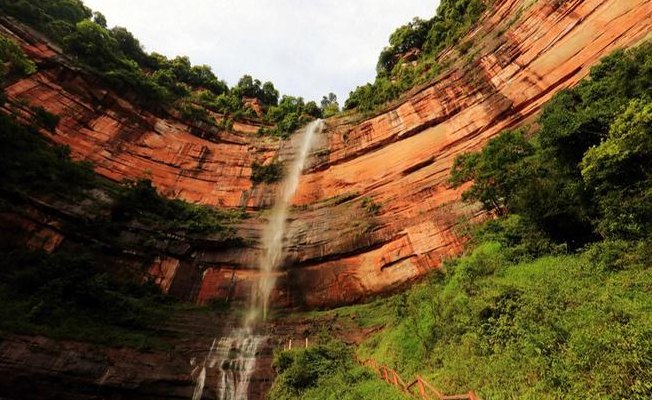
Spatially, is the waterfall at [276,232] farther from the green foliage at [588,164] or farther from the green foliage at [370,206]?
the green foliage at [588,164]

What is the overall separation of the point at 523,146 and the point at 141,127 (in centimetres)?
2395

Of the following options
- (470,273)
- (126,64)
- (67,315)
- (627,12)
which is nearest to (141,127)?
(126,64)

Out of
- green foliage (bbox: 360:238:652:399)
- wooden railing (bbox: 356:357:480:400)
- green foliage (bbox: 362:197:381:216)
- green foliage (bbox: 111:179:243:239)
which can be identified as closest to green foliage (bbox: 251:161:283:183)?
green foliage (bbox: 111:179:243:239)

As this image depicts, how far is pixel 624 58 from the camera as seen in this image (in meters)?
12.5

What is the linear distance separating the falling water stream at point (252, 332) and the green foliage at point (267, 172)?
0.85 metres

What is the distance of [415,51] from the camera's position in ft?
111

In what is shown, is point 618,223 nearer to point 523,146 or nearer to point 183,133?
point 523,146

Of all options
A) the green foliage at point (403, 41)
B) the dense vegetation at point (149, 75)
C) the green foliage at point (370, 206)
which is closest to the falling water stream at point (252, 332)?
the green foliage at point (370, 206)

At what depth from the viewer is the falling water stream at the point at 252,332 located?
14000 millimetres

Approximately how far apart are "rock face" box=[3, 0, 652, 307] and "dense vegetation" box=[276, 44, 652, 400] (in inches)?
158

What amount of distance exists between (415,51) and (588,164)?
27.1 meters

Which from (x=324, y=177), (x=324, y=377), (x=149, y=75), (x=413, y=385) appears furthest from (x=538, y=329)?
(x=149, y=75)

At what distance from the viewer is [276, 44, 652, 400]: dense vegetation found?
640cm

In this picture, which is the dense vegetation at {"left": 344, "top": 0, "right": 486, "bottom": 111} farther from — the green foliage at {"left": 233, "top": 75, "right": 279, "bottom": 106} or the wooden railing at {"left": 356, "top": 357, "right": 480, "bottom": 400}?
the wooden railing at {"left": 356, "top": 357, "right": 480, "bottom": 400}
